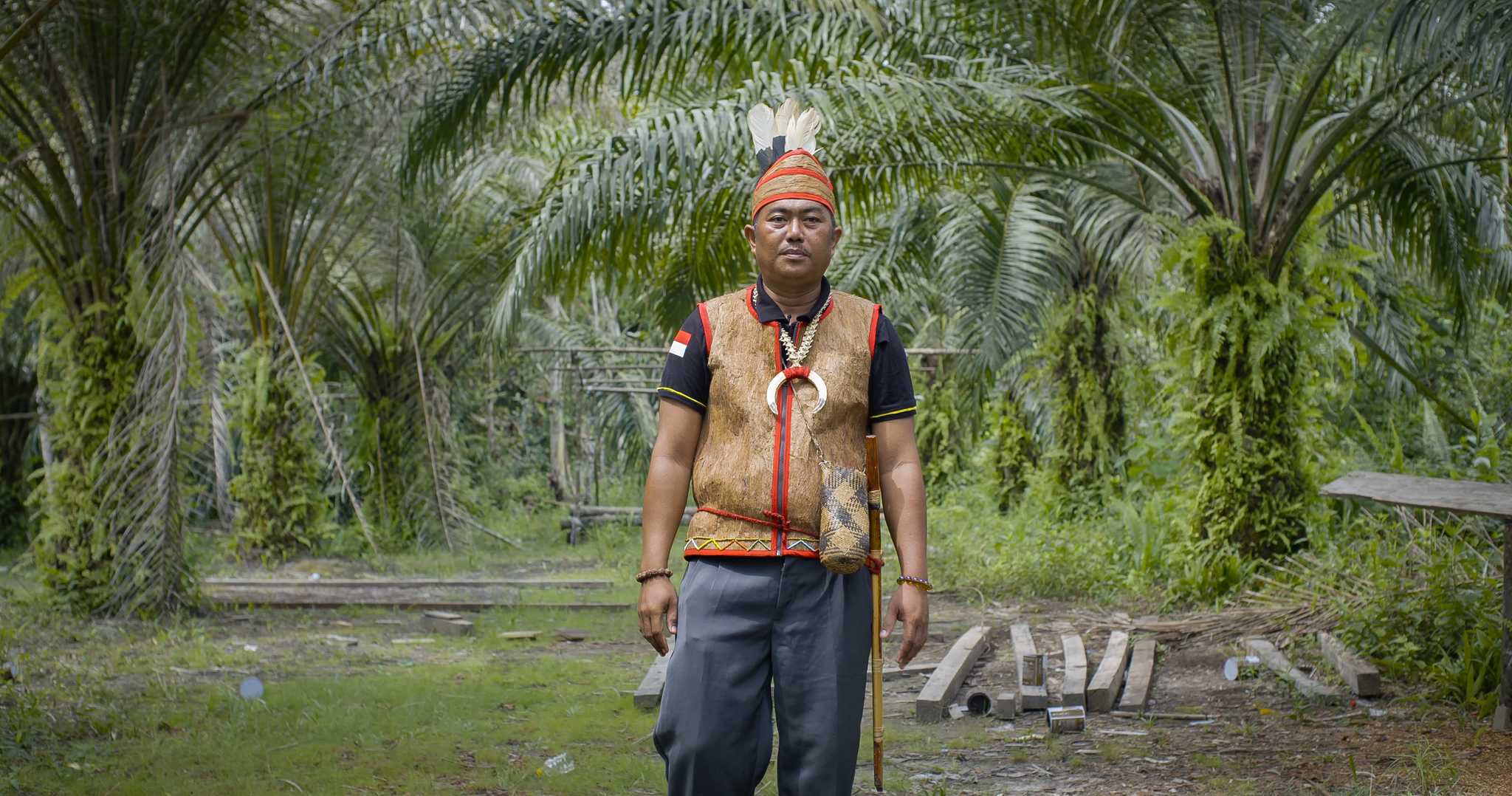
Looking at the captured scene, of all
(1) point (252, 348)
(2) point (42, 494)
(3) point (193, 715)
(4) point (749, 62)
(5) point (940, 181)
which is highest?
(4) point (749, 62)

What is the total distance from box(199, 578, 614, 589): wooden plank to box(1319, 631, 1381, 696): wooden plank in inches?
225

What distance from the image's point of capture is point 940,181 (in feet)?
30.3

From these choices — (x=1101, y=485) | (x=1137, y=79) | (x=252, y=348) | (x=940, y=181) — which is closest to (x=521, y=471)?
(x=252, y=348)

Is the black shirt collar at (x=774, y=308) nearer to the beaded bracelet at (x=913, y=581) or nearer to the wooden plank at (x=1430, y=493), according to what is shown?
the beaded bracelet at (x=913, y=581)

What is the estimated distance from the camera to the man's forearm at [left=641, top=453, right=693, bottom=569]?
10.8ft

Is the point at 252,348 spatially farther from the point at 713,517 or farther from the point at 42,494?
the point at 713,517

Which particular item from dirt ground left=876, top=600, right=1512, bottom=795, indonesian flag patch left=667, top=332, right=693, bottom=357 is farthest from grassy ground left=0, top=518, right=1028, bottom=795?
indonesian flag patch left=667, top=332, right=693, bottom=357

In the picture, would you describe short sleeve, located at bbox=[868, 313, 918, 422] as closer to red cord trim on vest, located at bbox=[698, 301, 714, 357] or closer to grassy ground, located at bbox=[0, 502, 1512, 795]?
red cord trim on vest, located at bbox=[698, 301, 714, 357]

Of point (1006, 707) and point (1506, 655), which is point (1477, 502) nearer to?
point (1506, 655)

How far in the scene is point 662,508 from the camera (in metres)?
3.28

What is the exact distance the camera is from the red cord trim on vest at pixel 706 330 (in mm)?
3344

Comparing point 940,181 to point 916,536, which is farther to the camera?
point 940,181

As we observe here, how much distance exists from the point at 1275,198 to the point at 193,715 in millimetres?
6255

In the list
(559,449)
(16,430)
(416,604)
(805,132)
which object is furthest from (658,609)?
(559,449)
